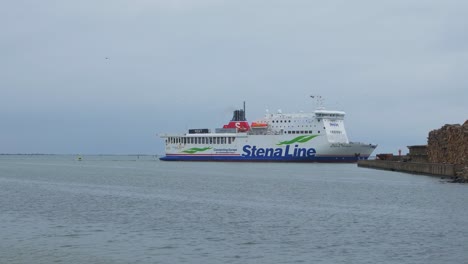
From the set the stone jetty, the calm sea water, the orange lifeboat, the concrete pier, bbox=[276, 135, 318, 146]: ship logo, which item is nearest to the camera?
the calm sea water

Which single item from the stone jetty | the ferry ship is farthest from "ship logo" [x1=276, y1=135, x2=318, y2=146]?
the stone jetty

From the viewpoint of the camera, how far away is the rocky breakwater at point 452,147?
1711 inches

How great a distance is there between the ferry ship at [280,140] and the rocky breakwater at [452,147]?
2333 centimetres

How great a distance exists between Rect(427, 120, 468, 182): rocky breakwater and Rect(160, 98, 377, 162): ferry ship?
76.5ft

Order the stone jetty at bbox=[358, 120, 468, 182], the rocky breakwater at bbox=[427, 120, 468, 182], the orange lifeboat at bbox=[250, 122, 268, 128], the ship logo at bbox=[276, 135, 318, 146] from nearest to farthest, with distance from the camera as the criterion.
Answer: the rocky breakwater at bbox=[427, 120, 468, 182], the stone jetty at bbox=[358, 120, 468, 182], the ship logo at bbox=[276, 135, 318, 146], the orange lifeboat at bbox=[250, 122, 268, 128]

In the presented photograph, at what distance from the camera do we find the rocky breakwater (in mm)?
43466

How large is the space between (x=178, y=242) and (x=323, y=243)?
3.83 meters

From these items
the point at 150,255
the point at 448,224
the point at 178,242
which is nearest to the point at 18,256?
the point at 150,255

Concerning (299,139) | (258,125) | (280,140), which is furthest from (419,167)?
(258,125)

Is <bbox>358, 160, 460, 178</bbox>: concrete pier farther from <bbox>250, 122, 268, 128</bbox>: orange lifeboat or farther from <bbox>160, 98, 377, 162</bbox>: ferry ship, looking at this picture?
<bbox>250, 122, 268, 128</bbox>: orange lifeboat

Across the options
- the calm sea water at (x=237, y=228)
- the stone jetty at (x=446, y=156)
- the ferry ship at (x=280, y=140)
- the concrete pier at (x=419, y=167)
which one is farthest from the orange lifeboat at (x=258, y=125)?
the calm sea water at (x=237, y=228)

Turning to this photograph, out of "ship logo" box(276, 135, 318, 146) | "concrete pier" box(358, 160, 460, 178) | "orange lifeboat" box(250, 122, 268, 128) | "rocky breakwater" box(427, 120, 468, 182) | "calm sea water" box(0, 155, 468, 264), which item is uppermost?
"orange lifeboat" box(250, 122, 268, 128)

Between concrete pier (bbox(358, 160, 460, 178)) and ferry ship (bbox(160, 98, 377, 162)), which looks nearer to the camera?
concrete pier (bbox(358, 160, 460, 178))

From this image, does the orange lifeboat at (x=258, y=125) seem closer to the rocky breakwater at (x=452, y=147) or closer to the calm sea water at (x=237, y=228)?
the rocky breakwater at (x=452, y=147)
